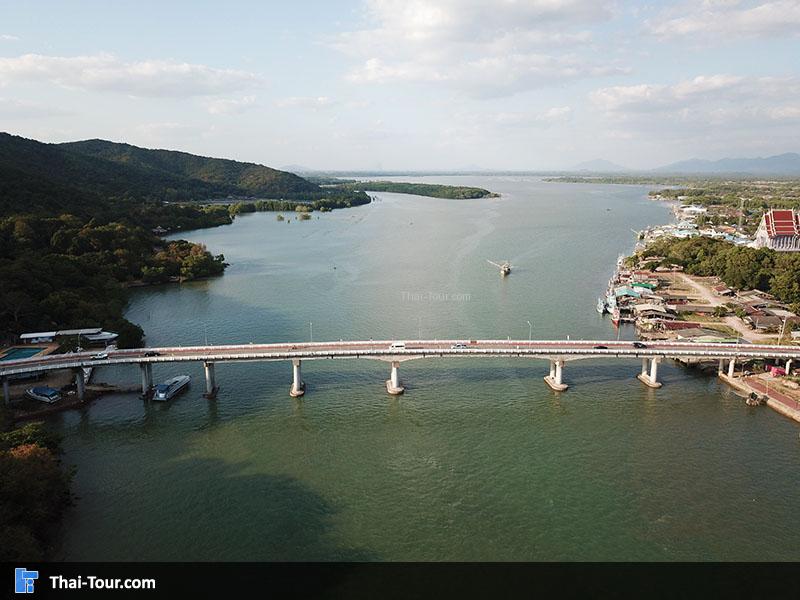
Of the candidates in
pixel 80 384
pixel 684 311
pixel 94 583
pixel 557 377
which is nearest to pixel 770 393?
pixel 557 377

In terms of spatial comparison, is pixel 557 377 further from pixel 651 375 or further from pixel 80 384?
pixel 80 384

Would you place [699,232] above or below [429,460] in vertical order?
above

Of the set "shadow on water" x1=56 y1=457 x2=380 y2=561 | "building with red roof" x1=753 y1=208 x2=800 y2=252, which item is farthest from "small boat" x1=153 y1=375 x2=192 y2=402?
"building with red roof" x1=753 y1=208 x2=800 y2=252

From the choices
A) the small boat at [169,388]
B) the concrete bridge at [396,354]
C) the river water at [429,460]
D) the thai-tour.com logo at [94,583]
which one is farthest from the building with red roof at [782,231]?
the thai-tour.com logo at [94,583]

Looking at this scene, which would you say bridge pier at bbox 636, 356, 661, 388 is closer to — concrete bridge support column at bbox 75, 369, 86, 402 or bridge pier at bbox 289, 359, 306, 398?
bridge pier at bbox 289, 359, 306, 398

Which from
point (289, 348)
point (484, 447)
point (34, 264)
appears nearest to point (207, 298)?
point (34, 264)

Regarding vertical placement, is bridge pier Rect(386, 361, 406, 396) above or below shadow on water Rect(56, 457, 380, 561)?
above
